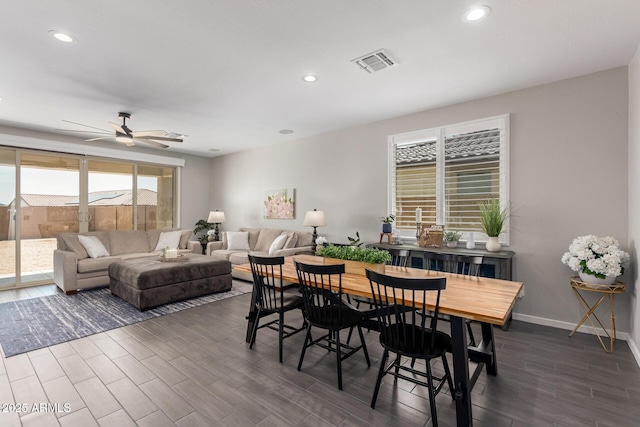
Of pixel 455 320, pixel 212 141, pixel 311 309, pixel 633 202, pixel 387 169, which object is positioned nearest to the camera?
pixel 455 320

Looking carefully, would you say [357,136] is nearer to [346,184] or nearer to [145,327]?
[346,184]

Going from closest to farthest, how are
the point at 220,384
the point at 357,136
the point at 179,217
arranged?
the point at 220,384 → the point at 357,136 → the point at 179,217

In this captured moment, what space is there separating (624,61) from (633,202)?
138cm

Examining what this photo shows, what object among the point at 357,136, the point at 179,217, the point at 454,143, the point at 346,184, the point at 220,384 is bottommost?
the point at 220,384

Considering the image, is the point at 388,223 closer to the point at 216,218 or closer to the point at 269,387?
the point at 269,387

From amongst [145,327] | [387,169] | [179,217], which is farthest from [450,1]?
[179,217]

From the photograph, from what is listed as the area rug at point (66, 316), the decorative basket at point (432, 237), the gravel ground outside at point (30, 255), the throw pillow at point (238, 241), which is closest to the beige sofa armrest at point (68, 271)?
the area rug at point (66, 316)

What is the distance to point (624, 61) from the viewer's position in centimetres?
297

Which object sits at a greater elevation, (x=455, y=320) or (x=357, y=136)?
(x=357, y=136)

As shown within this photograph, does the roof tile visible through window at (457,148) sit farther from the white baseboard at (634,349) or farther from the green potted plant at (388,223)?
the white baseboard at (634,349)

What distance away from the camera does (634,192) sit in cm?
282

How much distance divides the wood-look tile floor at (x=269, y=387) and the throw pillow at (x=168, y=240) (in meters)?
3.27

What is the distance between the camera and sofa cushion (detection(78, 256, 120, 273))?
4.81 metres

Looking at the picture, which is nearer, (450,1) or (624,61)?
(450,1)
